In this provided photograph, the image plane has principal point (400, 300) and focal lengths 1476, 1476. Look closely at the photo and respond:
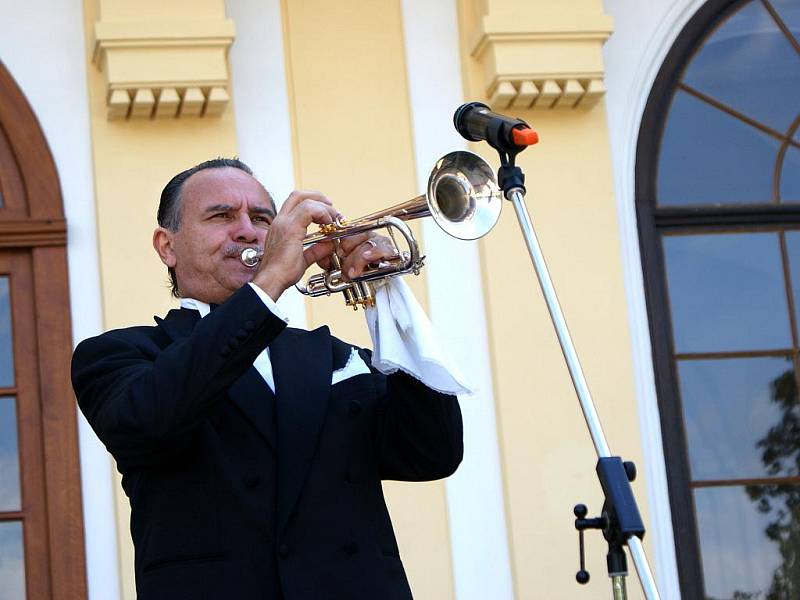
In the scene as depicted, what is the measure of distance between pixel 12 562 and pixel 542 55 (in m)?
2.56

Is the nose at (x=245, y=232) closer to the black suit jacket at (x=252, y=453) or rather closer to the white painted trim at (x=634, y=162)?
the black suit jacket at (x=252, y=453)

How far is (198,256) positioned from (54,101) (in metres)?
2.02

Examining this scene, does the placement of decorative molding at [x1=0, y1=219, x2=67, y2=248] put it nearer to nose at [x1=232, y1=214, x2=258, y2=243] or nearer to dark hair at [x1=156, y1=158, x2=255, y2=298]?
dark hair at [x1=156, y1=158, x2=255, y2=298]

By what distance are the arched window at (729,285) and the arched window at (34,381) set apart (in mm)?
2110

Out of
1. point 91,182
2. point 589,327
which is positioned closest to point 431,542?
point 589,327

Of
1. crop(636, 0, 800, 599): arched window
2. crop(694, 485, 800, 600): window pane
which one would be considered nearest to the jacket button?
crop(636, 0, 800, 599): arched window

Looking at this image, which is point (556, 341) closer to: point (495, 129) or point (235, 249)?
point (235, 249)

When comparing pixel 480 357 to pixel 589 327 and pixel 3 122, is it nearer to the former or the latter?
pixel 589 327

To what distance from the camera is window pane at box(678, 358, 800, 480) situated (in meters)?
5.51

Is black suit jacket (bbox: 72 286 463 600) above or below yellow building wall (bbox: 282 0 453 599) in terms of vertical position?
below

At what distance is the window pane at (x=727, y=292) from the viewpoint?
5.61 metres

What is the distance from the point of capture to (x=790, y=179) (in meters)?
5.72

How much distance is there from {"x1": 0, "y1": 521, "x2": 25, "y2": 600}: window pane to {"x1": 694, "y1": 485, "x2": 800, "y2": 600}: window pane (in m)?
2.41

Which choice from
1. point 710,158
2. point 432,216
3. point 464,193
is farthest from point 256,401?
point 710,158
